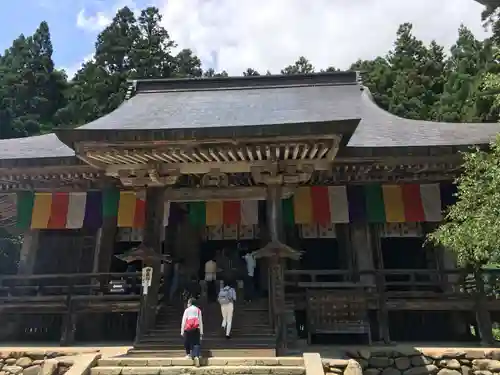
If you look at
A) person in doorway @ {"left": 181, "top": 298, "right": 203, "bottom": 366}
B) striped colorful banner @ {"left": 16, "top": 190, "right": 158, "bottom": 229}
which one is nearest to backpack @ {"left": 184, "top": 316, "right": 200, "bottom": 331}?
person in doorway @ {"left": 181, "top": 298, "right": 203, "bottom": 366}

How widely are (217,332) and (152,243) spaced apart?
7.60 feet

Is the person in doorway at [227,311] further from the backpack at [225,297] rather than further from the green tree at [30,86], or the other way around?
the green tree at [30,86]

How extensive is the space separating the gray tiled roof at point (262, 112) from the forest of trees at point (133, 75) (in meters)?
18.0

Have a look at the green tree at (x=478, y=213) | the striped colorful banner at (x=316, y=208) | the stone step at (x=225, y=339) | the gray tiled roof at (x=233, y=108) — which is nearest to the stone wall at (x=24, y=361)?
the stone step at (x=225, y=339)

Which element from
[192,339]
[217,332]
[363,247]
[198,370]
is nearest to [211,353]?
[192,339]

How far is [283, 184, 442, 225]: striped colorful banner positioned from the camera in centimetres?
1151

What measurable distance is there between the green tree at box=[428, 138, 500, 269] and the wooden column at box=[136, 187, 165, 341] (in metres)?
5.66

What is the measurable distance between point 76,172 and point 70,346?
4.11 m

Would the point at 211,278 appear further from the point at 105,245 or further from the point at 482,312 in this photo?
the point at 482,312

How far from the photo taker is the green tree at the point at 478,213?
7000 mm

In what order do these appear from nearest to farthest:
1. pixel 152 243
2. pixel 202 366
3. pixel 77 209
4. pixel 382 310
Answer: pixel 202 366
pixel 152 243
pixel 382 310
pixel 77 209

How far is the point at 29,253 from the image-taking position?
12.5 m

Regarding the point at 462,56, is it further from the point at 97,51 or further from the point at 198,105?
the point at 97,51

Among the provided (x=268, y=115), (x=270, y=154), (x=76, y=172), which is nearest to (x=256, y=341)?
(x=270, y=154)
